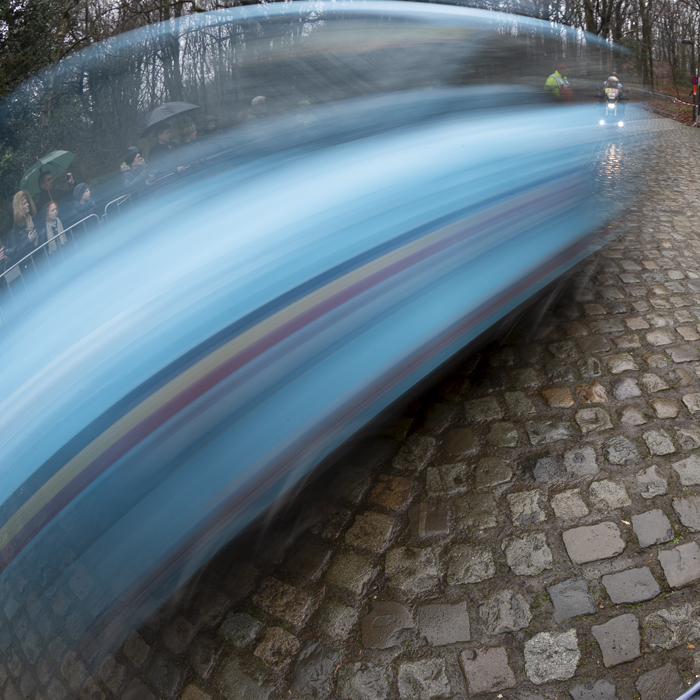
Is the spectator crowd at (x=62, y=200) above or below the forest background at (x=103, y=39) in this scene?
below

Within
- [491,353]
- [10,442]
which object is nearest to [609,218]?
[491,353]

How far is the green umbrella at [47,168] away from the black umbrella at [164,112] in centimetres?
52

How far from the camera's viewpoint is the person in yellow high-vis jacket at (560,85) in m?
3.43

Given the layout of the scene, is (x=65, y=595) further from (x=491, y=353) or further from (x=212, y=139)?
(x=491, y=353)

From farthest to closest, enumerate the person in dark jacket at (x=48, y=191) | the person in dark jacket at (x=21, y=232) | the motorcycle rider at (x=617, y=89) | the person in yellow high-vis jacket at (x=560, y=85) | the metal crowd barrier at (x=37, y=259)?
the motorcycle rider at (x=617, y=89), the person in yellow high-vis jacket at (x=560, y=85), the person in dark jacket at (x=48, y=191), the person in dark jacket at (x=21, y=232), the metal crowd barrier at (x=37, y=259)

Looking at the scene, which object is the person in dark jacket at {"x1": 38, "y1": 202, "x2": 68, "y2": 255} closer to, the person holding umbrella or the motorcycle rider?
the person holding umbrella

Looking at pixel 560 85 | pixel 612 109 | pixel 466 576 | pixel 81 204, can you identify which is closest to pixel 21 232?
pixel 81 204

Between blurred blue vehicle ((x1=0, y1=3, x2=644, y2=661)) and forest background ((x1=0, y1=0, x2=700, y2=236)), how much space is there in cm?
65

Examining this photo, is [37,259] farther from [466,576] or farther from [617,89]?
[617,89]

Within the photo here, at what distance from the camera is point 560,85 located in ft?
11.6

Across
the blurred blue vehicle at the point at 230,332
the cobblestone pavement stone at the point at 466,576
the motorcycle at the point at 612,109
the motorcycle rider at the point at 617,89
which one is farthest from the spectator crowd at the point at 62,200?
the motorcycle rider at the point at 617,89

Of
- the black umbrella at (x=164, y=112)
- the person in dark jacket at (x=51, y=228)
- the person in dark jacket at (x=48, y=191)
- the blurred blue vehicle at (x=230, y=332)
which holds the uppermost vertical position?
the black umbrella at (x=164, y=112)

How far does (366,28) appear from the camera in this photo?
3.03 meters

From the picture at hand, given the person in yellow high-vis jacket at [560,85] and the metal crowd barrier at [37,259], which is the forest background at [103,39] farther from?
the person in yellow high-vis jacket at [560,85]
